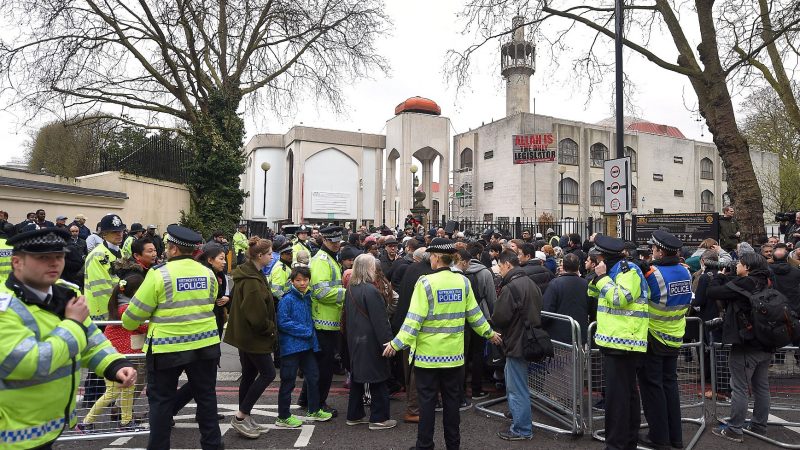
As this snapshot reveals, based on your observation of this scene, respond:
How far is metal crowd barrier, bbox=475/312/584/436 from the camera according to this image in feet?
17.4

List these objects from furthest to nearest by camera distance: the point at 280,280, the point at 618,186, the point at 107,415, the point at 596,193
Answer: the point at 596,193 → the point at 618,186 → the point at 280,280 → the point at 107,415

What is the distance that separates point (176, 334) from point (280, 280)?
6.49 feet

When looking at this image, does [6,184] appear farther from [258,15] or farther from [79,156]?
[79,156]

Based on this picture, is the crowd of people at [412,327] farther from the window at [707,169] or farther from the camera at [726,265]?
the window at [707,169]

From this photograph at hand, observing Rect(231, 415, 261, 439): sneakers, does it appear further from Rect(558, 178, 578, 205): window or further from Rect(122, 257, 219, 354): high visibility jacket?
Rect(558, 178, 578, 205): window

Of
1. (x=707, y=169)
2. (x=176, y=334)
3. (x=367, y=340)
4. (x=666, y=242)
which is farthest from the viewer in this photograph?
(x=707, y=169)

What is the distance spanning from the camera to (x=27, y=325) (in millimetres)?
2453

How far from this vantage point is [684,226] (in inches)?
492

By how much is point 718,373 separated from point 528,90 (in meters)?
44.7

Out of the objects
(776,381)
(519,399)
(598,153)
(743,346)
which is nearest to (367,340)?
(519,399)

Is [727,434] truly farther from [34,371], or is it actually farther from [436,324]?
[34,371]

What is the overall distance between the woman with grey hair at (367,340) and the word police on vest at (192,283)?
1631mm

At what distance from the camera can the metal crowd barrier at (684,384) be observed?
17.6 ft

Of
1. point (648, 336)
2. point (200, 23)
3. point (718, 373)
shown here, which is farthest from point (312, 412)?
point (200, 23)
